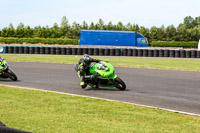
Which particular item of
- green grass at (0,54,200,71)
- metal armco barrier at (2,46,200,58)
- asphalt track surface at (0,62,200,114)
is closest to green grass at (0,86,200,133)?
asphalt track surface at (0,62,200,114)

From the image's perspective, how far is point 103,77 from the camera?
446 inches

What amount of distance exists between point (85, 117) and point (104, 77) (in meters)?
4.45

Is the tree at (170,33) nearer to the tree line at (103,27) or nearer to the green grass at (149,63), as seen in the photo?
the tree line at (103,27)

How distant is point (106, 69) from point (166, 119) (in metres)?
4.57

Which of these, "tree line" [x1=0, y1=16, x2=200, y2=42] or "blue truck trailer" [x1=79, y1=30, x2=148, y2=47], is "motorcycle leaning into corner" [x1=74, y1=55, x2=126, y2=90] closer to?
"blue truck trailer" [x1=79, y1=30, x2=148, y2=47]

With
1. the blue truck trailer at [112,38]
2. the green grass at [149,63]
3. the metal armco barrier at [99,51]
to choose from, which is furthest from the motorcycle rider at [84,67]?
the blue truck trailer at [112,38]

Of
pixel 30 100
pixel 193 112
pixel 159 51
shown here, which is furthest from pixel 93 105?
pixel 159 51

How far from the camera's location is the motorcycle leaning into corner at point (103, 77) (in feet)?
36.8

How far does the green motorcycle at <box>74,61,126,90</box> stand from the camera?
11219 millimetres

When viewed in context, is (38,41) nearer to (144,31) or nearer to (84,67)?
(144,31)

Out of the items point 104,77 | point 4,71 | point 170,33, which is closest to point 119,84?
point 104,77

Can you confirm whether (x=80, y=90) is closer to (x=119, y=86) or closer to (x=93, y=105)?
(x=119, y=86)

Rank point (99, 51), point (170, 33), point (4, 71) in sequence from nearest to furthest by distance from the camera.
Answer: point (4, 71) → point (99, 51) → point (170, 33)

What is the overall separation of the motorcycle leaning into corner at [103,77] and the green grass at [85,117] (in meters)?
2.15
